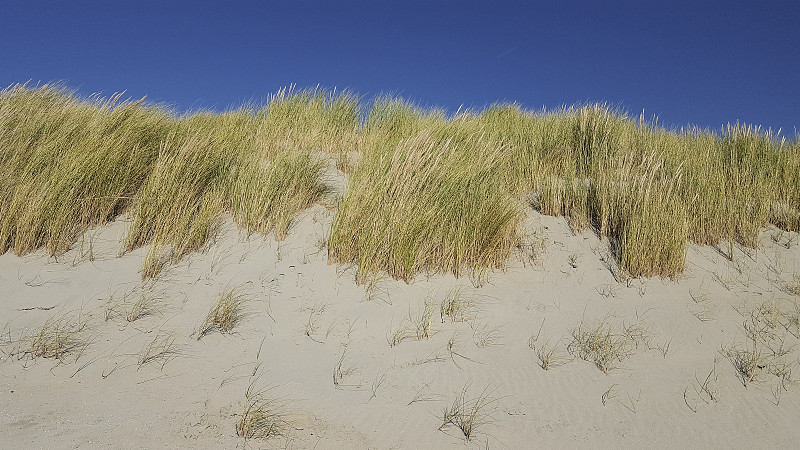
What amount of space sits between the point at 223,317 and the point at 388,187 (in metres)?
1.77

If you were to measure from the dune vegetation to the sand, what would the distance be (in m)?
0.23

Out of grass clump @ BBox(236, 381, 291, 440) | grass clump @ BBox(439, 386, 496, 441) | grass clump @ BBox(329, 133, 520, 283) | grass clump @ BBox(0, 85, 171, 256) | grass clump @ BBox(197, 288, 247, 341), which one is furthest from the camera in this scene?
grass clump @ BBox(0, 85, 171, 256)

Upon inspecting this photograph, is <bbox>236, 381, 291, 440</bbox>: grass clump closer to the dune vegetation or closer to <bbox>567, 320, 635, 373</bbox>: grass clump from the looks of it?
the dune vegetation

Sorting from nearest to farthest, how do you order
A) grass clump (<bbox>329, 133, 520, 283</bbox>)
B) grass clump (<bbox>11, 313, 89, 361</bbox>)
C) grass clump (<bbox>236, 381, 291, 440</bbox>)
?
grass clump (<bbox>236, 381, 291, 440</bbox>), grass clump (<bbox>11, 313, 89, 361</bbox>), grass clump (<bbox>329, 133, 520, 283</bbox>)

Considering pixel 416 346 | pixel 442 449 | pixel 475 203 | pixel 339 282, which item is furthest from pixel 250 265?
pixel 442 449

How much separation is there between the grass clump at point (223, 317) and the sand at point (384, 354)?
2.4 inches

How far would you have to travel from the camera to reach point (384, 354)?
350 cm

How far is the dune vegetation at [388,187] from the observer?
4.48m

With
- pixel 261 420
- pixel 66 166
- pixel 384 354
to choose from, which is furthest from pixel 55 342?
pixel 66 166

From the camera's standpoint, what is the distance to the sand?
2.82 metres

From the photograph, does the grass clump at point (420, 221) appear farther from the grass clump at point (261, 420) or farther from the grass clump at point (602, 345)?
the grass clump at point (261, 420)

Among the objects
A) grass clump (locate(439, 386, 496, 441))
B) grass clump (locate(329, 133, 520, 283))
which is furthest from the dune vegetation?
grass clump (locate(439, 386, 496, 441))

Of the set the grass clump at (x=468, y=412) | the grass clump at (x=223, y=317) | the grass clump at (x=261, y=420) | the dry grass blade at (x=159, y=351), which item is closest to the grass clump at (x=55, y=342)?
the dry grass blade at (x=159, y=351)

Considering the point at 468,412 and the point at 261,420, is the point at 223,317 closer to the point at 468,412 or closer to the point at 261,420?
the point at 261,420
